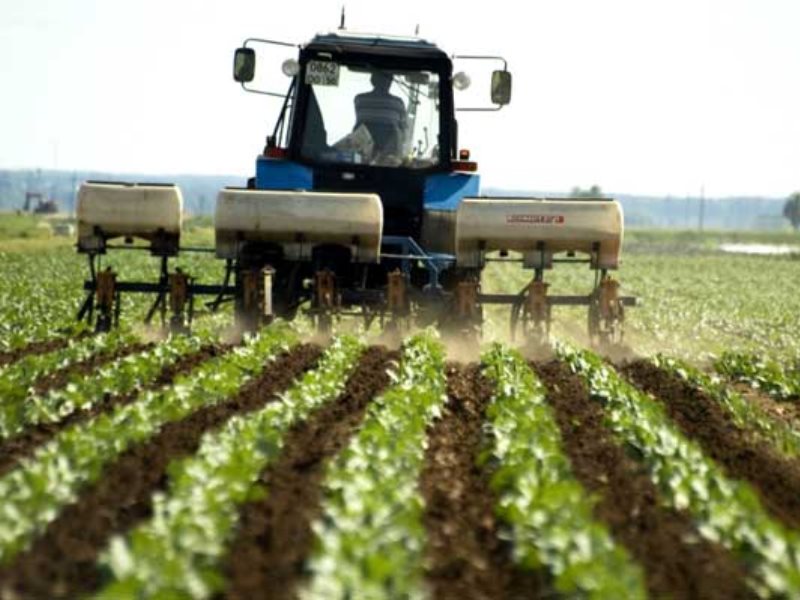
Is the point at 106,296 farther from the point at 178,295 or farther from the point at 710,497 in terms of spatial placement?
the point at 710,497

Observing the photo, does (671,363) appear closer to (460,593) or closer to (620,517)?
(620,517)

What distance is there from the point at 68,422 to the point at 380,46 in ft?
23.8

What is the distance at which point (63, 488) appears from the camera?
22.6 ft

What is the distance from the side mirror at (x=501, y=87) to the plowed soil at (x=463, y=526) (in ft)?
17.4

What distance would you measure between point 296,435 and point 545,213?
6237 mm

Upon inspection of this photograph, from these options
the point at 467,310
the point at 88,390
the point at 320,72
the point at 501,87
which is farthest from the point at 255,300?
the point at 88,390

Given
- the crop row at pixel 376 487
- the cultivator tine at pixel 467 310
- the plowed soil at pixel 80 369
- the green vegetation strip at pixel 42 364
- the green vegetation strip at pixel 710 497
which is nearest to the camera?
the crop row at pixel 376 487

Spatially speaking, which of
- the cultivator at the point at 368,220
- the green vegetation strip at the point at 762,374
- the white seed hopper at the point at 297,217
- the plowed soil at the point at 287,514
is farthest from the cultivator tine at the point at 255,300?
the green vegetation strip at the point at 762,374

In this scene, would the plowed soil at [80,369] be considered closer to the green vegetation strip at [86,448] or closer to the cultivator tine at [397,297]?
the green vegetation strip at [86,448]

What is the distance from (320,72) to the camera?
1535 centimetres

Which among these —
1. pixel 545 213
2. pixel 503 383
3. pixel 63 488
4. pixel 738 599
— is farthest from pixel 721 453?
pixel 545 213

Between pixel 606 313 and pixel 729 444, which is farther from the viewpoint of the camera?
pixel 606 313

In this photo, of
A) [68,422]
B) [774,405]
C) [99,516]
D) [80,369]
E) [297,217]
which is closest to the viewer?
[99,516]

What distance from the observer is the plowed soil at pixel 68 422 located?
26.9 feet
